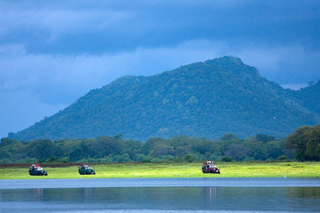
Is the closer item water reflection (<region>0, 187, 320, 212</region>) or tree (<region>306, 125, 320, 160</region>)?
water reflection (<region>0, 187, 320, 212</region>)

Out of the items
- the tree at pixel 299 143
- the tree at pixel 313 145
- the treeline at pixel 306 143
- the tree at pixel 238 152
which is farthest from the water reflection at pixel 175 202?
the tree at pixel 238 152

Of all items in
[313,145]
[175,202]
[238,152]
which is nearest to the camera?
[175,202]

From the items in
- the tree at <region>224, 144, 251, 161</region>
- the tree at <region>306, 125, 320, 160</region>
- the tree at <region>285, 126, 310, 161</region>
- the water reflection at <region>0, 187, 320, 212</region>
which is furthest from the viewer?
the tree at <region>224, 144, 251, 161</region>

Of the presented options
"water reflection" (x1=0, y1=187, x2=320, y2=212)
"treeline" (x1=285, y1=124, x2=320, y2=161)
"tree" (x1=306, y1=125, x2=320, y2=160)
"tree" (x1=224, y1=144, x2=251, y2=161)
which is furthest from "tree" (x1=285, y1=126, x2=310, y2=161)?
"water reflection" (x1=0, y1=187, x2=320, y2=212)

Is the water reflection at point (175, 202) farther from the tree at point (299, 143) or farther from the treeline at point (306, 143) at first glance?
the tree at point (299, 143)

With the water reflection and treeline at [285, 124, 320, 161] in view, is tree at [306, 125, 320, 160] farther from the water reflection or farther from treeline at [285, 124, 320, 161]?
the water reflection

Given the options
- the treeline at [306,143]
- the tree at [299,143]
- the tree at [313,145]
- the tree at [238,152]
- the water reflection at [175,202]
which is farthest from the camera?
the tree at [238,152]

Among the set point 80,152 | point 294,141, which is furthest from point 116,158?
point 294,141

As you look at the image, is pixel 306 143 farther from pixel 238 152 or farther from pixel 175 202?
pixel 175 202

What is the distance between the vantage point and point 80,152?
19400 centimetres

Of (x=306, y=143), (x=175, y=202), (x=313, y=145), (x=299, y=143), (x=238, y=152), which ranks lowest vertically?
(x=175, y=202)

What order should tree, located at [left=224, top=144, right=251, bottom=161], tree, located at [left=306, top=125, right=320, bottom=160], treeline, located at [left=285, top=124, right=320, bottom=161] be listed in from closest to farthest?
1. tree, located at [left=306, top=125, right=320, bottom=160]
2. treeline, located at [left=285, top=124, right=320, bottom=161]
3. tree, located at [left=224, top=144, right=251, bottom=161]

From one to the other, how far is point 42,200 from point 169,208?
1279 centimetres

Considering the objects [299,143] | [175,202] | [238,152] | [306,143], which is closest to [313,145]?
[306,143]
